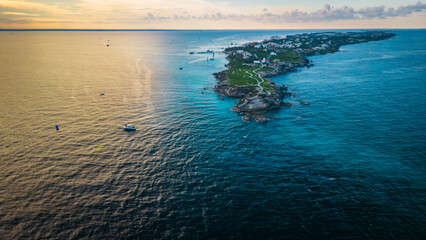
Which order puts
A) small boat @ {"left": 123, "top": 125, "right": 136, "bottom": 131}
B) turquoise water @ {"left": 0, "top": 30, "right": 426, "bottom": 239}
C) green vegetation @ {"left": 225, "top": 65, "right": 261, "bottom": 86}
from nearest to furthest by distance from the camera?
turquoise water @ {"left": 0, "top": 30, "right": 426, "bottom": 239}, small boat @ {"left": 123, "top": 125, "right": 136, "bottom": 131}, green vegetation @ {"left": 225, "top": 65, "right": 261, "bottom": 86}

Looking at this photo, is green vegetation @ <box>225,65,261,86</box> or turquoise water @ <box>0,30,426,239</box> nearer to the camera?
turquoise water @ <box>0,30,426,239</box>

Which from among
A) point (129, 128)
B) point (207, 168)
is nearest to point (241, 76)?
point (129, 128)

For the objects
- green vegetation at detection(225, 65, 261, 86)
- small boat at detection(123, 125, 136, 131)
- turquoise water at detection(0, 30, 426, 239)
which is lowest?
turquoise water at detection(0, 30, 426, 239)

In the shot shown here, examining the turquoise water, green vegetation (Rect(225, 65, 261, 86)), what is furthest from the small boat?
green vegetation (Rect(225, 65, 261, 86))

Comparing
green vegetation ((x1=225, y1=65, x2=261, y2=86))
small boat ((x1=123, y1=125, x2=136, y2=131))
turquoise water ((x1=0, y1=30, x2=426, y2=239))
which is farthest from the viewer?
green vegetation ((x1=225, y1=65, x2=261, y2=86))

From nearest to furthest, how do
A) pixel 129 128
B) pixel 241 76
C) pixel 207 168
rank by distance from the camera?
pixel 207 168
pixel 129 128
pixel 241 76

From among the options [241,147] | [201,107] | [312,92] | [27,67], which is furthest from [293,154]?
[27,67]

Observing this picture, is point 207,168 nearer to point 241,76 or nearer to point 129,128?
point 129,128

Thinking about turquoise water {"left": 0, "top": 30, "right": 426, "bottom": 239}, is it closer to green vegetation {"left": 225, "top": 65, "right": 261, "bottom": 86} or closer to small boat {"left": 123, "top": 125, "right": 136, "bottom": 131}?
small boat {"left": 123, "top": 125, "right": 136, "bottom": 131}
